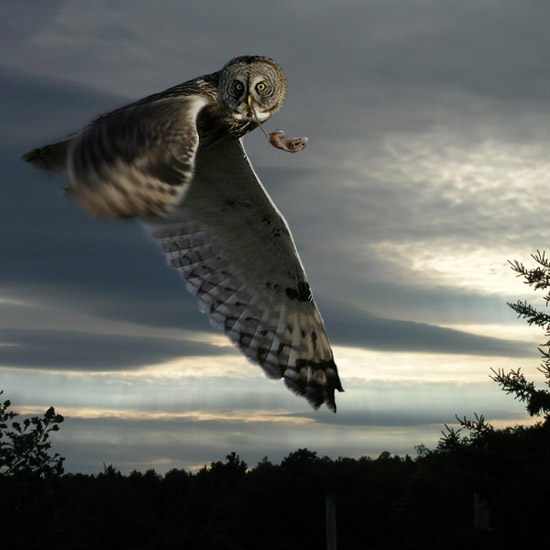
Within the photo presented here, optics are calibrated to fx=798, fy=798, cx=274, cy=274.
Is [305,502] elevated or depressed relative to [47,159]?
depressed

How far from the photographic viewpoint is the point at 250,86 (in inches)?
246

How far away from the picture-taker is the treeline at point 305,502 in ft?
46.0

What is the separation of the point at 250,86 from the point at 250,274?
6.26ft

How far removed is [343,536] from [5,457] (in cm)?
1651

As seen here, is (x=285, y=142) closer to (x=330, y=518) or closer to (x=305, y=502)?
(x=330, y=518)

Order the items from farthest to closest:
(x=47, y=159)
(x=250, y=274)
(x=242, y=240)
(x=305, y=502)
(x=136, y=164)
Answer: (x=305, y=502), (x=250, y=274), (x=242, y=240), (x=47, y=159), (x=136, y=164)

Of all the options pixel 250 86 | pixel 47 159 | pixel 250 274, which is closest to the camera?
pixel 250 86

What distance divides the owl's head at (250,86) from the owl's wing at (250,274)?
0.68 meters

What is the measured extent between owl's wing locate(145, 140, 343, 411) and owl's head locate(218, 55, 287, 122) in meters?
0.68

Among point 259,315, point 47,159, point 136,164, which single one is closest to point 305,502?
point 259,315

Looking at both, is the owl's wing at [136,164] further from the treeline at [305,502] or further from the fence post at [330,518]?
the fence post at [330,518]

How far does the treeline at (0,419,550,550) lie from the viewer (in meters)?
14.0

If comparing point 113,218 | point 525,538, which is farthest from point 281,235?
point 525,538

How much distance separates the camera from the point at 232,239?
7348 mm
